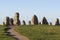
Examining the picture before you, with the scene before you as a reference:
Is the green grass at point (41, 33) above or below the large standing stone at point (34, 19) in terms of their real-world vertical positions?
below

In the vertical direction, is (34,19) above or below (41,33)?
above

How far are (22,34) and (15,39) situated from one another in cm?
628

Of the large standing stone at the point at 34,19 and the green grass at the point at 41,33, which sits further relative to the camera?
the large standing stone at the point at 34,19

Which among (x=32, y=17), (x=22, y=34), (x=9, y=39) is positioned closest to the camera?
(x=9, y=39)

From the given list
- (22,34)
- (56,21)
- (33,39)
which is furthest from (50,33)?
(56,21)

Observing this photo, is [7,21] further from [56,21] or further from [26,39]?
[26,39]

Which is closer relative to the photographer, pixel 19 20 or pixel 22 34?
pixel 22 34

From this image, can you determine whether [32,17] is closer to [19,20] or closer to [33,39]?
[19,20]

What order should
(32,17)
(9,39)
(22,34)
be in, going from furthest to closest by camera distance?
(32,17) → (22,34) → (9,39)

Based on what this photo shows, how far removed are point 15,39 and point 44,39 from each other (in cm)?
406

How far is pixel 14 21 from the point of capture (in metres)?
70.6

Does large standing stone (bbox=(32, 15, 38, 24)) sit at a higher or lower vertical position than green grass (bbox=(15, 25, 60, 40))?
higher

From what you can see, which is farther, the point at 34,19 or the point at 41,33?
the point at 34,19

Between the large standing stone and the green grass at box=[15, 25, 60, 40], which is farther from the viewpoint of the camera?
the large standing stone
